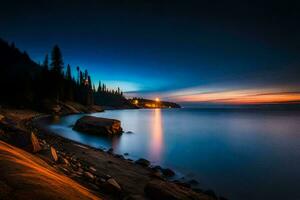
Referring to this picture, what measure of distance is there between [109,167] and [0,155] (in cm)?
713

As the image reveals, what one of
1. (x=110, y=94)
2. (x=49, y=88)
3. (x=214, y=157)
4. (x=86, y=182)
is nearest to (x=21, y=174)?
(x=86, y=182)

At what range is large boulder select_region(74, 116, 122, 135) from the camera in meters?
27.0

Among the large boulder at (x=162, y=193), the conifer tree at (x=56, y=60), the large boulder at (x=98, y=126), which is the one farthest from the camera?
the conifer tree at (x=56, y=60)

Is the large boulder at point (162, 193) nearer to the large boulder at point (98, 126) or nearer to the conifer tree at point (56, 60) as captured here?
the large boulder at point (98, 126)

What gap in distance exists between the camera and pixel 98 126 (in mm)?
27219

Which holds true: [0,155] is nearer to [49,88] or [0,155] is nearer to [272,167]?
[272,167]

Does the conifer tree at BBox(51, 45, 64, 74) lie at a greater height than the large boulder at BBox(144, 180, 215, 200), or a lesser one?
greater

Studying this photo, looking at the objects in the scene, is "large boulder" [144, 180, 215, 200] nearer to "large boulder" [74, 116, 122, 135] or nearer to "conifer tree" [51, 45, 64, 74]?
"large boulder" [74, 116, 122, 135]

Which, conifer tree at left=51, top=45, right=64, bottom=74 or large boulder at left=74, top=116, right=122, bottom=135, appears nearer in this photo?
large boulder at left=74, top=116, right=122, bottom=135

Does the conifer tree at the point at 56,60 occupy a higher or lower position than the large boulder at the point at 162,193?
higher

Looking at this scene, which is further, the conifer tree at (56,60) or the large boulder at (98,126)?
the conifer tree at (56,60)

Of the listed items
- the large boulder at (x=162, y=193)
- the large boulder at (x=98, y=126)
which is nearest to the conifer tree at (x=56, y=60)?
the large boulder at (x=98, y=126)

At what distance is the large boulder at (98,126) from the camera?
27.0m

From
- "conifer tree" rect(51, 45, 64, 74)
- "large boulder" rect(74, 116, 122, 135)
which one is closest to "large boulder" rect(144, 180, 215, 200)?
"large boulder" rect(74, 116, 122, 135)
